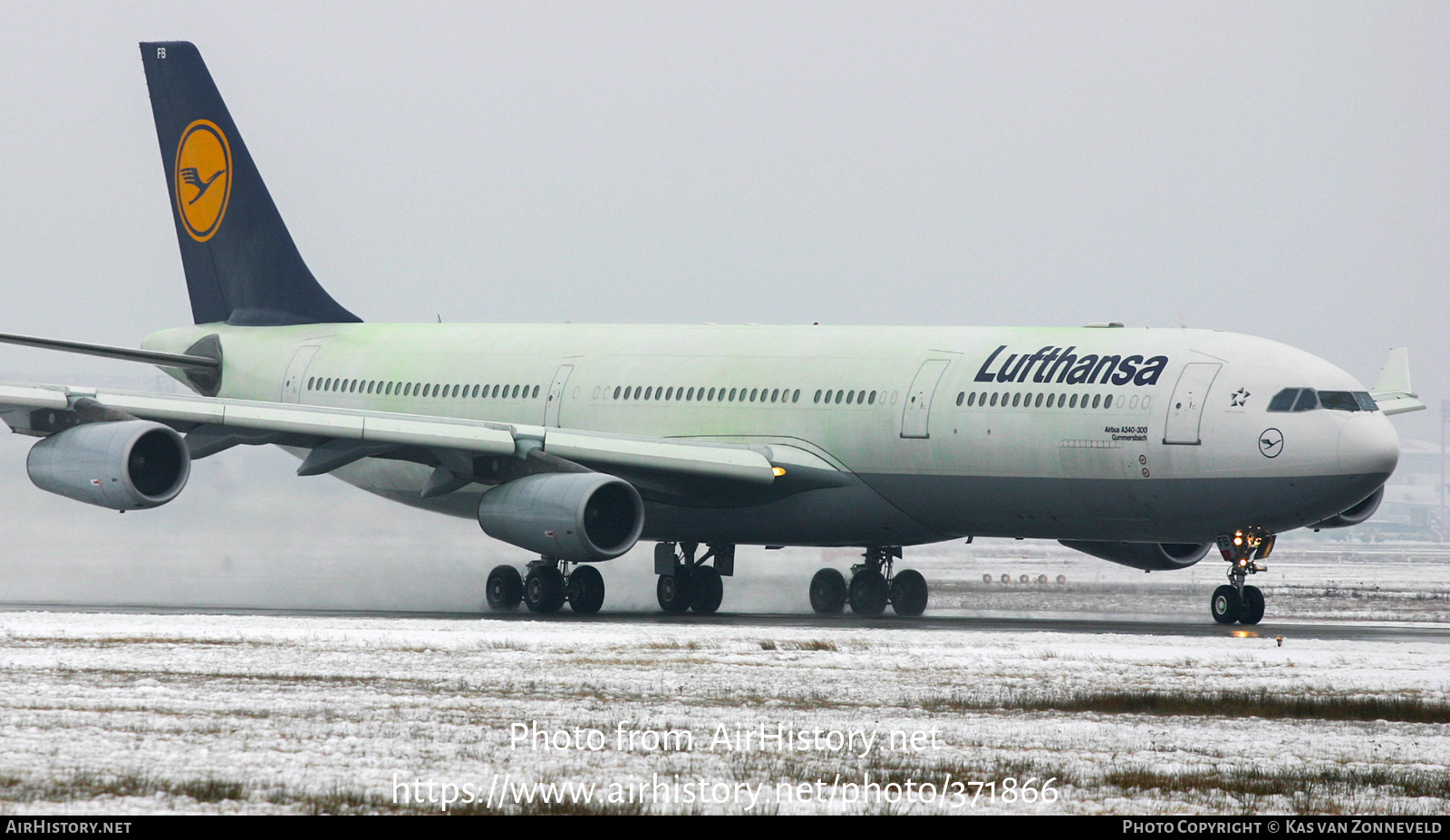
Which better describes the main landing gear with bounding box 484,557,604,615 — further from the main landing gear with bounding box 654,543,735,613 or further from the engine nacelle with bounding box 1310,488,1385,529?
the engine nacelle with bounding box 1310,488,1385,529

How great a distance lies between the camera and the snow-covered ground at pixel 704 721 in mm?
9898

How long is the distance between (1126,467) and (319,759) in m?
14.7

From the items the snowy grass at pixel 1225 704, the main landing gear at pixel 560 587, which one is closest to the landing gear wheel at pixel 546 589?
the main landing gear at pixel 560 587

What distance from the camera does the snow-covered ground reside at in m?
9.90

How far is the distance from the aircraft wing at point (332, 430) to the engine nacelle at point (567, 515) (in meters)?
0.66

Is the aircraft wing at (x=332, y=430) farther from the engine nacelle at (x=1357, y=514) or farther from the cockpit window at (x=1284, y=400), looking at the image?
the engine nacelle at (x=1357, y=514)

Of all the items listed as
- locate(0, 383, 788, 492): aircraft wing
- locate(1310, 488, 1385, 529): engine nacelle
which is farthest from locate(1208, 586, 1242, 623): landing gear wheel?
locate(0, 383, 788, 492): aircraft wing

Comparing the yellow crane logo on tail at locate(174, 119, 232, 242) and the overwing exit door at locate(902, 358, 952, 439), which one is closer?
the overwing exit door at locate(902, 358, 952, 439)

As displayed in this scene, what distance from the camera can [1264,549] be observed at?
24.4 meters

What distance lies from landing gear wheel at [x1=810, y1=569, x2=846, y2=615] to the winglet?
30.6 ft

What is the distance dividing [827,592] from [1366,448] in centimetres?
942

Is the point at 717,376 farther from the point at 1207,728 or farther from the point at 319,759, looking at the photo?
the point at 319,759

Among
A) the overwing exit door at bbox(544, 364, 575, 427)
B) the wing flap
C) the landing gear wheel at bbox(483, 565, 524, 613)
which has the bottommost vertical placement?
the landing gear wheel at bbox(483, 565, 524, 613)

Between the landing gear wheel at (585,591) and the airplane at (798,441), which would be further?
the landing gear wheel at (585,591)
